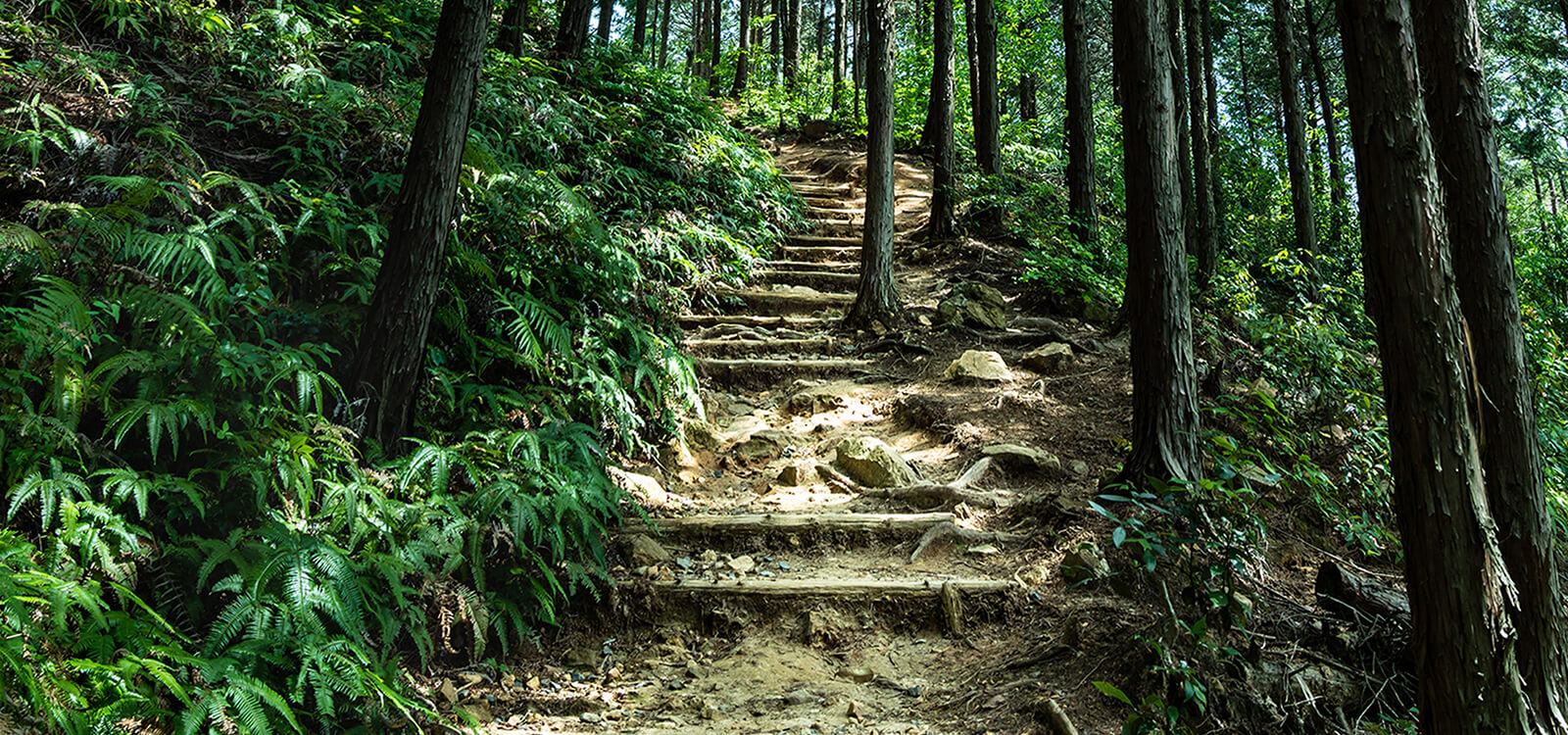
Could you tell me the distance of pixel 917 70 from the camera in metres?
18.7

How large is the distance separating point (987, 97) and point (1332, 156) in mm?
10289

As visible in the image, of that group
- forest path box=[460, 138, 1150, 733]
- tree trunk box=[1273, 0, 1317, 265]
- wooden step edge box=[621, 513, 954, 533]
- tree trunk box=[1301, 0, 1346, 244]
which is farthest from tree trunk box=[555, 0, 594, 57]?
tree trunk box=[1301, 0, 1346, 244]

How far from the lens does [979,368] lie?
275 inches

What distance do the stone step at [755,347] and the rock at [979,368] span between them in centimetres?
135

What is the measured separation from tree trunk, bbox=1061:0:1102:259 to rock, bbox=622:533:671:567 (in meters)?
8.02

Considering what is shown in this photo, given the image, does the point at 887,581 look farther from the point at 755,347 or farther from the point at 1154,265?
the point at 755,347

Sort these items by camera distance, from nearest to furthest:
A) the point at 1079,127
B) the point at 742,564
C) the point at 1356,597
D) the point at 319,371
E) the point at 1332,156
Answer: the point at 1356,597, the point at 319,371, the point at 742,564, the point at 1079,127, the point at 1332,156

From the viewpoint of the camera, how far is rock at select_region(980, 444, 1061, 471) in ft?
17.5

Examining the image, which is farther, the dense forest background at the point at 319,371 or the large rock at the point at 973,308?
the large rock at the point at 973,308

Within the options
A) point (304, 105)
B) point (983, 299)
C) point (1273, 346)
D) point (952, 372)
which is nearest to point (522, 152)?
point (304, 105)

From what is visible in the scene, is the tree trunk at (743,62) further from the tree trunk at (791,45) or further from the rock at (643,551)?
the rock at (643,551)

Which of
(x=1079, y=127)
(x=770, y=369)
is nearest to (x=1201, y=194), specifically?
(x=1079, y=127)

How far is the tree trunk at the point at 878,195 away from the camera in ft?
27.0

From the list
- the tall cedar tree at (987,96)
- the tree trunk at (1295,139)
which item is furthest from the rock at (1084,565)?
the tree trunk at (1295,139)
